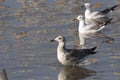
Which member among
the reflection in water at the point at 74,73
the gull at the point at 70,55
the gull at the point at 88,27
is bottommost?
the reflection in water at the point at 74,73

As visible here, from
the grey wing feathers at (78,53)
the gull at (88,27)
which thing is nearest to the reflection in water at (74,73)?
the grey wing feathers at (78,53)

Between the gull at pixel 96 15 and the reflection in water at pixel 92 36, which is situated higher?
the gull at pixel 96 15

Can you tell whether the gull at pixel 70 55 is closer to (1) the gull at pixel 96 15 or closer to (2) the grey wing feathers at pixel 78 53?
(2) the grey wing feathers at pixel 78 53

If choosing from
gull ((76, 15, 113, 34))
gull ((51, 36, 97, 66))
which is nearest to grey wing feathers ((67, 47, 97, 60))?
gull ((51, 36, 97, 66))

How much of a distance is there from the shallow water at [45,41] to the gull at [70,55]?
0.21 metres

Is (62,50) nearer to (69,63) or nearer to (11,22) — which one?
(69,63)

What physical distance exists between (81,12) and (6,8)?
2.93 meters

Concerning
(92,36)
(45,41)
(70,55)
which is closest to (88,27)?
(92,36)

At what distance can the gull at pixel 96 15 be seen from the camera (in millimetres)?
21109

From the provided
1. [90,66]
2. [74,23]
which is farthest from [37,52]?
[74,23]

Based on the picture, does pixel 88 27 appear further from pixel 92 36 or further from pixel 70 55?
pixel 70 55

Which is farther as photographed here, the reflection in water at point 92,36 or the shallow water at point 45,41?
the reflection in water at point 92,36

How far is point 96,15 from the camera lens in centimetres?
2139

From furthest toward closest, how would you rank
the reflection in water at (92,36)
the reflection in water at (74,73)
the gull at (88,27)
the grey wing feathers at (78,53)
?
the gull at (88,27) < the reflection in water at (92,36) < the grey wing feathers at (78,53) < the reflection in water at (74,73)
